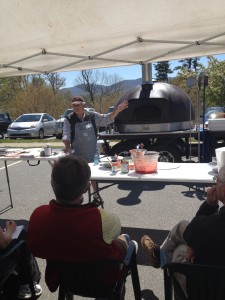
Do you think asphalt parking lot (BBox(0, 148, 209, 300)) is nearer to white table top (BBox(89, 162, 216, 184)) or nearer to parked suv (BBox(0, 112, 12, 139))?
white table top (BBox(89, 162, 216, 184))

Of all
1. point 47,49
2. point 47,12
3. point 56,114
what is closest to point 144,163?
point 47,12

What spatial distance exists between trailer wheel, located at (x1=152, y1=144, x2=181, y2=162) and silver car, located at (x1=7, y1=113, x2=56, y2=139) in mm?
10283

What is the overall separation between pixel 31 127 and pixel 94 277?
1503cm

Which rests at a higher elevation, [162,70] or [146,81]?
[162,70]

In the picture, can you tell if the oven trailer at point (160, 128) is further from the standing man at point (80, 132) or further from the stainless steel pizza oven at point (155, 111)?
the standing man at point (80, 132)

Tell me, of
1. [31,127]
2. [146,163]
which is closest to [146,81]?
[146,163]

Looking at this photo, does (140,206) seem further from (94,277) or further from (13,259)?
(94,277)

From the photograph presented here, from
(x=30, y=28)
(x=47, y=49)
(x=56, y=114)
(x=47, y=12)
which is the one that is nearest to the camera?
(x=47, y=12)

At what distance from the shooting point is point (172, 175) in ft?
10.9

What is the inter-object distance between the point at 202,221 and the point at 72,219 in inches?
28.7

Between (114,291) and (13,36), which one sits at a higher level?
(13,36)

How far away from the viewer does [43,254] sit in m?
1.87

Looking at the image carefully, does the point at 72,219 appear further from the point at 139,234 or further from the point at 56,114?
the point at 56,114

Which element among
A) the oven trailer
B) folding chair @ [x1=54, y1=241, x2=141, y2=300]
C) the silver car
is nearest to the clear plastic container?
folding chair @ [x1=54, y1=241, x2=141, y2=300]
